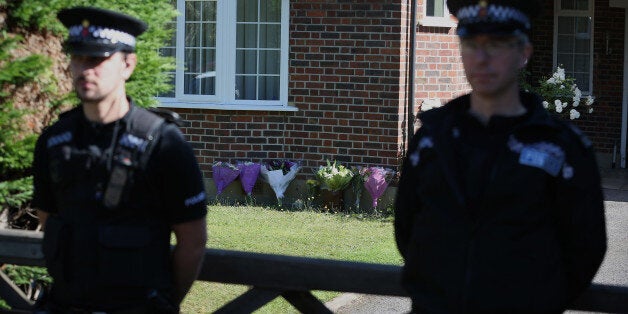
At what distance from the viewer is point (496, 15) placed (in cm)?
345

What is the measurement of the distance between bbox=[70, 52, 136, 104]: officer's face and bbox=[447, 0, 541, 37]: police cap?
4.02ft

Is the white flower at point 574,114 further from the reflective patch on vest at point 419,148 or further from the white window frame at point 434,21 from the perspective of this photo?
A: the reflective patch on vest at point 419,148

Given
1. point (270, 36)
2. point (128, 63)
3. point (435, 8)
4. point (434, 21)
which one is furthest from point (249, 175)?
point (128, 63)

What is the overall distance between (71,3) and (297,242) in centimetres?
593

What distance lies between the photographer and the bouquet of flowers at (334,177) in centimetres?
1281

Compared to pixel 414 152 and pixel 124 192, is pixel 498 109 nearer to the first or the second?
pixel 414 152

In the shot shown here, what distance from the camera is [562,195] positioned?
10.8 ft

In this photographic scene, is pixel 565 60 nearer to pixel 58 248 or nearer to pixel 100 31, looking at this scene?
pixel 100 31

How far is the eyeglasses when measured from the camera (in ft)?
11.1

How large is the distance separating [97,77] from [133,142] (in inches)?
10.3

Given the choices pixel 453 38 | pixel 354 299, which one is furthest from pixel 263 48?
pixel 354 299

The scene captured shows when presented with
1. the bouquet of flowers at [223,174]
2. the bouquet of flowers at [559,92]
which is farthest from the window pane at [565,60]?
the bouquet of flowers at [223,174]

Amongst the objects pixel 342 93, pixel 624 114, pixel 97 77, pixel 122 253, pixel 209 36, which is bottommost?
pixel 122 253

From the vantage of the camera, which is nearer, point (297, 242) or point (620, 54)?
point (297, 242)
